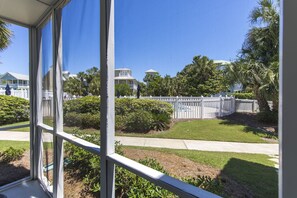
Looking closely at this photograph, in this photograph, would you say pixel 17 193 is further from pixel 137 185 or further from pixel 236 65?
pixel 236 65

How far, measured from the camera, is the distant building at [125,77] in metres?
1.67

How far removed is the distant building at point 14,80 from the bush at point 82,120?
1.28 metres

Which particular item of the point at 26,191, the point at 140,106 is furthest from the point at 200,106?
the point at 26,191

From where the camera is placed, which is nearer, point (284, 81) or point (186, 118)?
point (284, 81)

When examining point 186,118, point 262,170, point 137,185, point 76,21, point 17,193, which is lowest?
point 17,193

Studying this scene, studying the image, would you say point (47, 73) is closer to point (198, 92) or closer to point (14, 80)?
point (14, 80)

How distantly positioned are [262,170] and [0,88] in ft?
11.7

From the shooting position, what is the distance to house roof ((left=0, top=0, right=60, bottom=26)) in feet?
7.50

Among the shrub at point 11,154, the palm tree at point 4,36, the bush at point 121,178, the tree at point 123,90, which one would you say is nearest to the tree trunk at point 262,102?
the bush at point 121,178

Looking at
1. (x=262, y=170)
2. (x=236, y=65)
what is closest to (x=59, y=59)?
(x=236, y=65)

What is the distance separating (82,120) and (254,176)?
1891 millimetres

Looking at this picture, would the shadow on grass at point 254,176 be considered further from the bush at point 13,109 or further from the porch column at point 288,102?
the bush at point 13,109

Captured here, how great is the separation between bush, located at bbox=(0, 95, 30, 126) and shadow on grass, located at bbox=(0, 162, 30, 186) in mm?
751

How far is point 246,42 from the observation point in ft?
2.96
